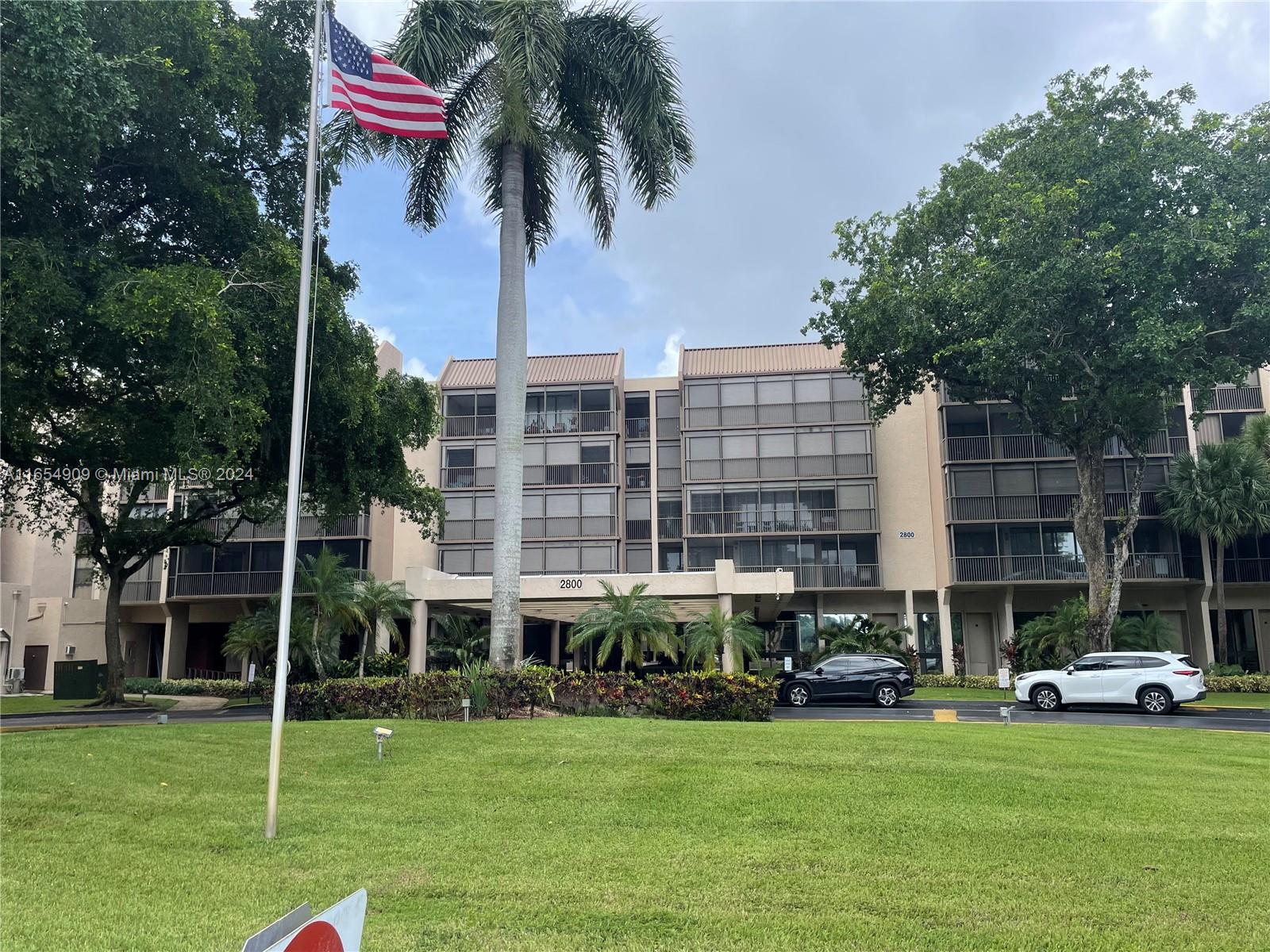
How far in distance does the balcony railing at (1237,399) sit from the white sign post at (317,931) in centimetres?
4139

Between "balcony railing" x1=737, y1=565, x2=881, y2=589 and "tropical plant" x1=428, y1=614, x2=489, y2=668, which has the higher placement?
"balcony railing" x1=737, y1=565, x2=881, y2=589

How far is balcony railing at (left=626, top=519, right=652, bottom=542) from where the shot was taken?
4122cm

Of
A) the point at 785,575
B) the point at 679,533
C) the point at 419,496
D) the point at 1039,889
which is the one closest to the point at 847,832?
the point at 1039,889

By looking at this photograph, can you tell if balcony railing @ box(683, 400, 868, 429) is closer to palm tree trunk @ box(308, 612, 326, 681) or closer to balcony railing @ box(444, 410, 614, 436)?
balcony railing @ box(444, 410, 614, 436)

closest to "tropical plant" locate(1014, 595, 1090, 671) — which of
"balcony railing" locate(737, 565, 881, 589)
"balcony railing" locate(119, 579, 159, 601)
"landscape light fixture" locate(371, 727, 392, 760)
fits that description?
"balcony railing" locate(737, 565, 881, 589)

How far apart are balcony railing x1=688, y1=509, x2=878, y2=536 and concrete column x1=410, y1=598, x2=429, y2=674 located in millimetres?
13947

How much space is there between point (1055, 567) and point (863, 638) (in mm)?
8256

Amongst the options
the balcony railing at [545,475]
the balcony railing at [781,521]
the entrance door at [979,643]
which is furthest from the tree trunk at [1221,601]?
the balcony railing at [545,475]

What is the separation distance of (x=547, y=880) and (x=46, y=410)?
13699 millimetres

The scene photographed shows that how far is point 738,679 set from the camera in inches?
677

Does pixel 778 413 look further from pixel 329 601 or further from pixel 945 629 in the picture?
pixel 329 601

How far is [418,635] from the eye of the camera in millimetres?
28875

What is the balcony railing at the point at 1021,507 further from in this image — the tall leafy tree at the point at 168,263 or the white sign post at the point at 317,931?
the white sign post at the point at 317,931

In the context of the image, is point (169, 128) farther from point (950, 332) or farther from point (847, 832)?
point (950, 332)
